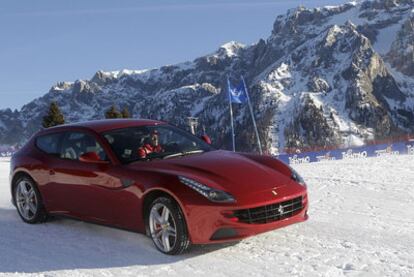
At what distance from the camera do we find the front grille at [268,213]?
17.7 feet

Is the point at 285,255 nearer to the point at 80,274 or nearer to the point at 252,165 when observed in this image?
the point at 252,165

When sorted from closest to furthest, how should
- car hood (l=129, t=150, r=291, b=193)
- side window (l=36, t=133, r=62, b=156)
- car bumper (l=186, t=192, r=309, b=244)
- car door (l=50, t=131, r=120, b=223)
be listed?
car bumper (l=186, t=192, r=309, b=244) → car hood (l=129, t=150, r=291, b=193) → car door (l=50, t=131, r=120, b=223) → side window (l=36, t=133, r=62, b=156)

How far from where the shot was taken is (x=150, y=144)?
21.7 feet

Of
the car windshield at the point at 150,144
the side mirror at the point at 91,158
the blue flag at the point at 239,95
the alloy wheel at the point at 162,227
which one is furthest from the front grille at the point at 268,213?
the blue flag at the point at 239,95

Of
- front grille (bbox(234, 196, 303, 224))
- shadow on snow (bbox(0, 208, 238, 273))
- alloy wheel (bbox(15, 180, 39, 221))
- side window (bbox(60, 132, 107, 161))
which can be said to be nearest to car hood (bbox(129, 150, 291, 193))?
front grille (bbox(234, 196, 303, 224))

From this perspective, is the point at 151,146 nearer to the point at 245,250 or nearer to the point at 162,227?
the point at 162,227

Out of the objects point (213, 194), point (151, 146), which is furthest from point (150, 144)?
point (213, 194)

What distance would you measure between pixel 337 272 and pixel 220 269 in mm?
1110

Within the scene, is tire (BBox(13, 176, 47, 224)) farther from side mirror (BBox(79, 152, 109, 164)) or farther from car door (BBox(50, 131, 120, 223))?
side mirror (BBox(79, 152, 109, 164))

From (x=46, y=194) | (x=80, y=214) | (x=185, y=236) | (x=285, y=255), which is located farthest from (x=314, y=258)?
(x=46, y=194)

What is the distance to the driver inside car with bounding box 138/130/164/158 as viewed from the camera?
638cm

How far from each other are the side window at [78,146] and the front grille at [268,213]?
6.46 feet

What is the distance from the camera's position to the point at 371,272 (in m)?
4.88

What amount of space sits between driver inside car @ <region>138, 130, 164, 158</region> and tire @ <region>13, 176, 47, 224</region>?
186 centimetres
